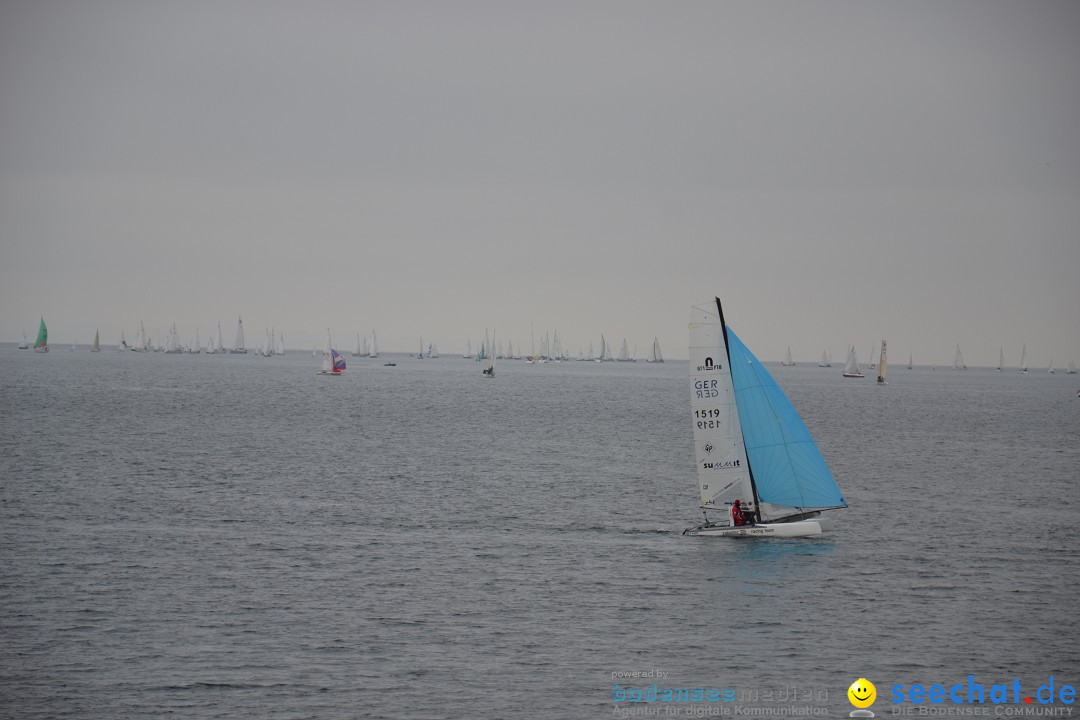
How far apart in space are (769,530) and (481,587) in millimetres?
15624

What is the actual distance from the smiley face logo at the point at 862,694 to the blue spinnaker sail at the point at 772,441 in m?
19.7

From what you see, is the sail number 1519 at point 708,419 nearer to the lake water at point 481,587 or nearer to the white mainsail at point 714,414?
the white mainsail at point 714,414

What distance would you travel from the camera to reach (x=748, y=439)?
50.8 meters

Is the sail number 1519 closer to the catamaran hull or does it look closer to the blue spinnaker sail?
the blue spinnaker sail

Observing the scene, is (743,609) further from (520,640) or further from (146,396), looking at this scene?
(146,396)

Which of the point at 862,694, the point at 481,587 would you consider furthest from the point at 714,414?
the point at 862,694

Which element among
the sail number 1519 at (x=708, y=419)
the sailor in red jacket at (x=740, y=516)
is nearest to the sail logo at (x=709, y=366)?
the sail number 1519 at (x=708, y=419)

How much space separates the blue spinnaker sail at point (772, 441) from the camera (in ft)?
166

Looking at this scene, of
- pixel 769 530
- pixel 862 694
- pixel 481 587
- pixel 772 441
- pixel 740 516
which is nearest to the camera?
pixel 862 694

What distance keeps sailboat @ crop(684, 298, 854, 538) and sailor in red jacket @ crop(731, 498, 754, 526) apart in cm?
15

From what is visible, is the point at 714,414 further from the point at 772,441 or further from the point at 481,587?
the point at 481,587

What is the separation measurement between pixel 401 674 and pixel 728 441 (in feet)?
77.0

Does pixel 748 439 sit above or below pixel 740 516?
above

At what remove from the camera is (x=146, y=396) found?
526ft
